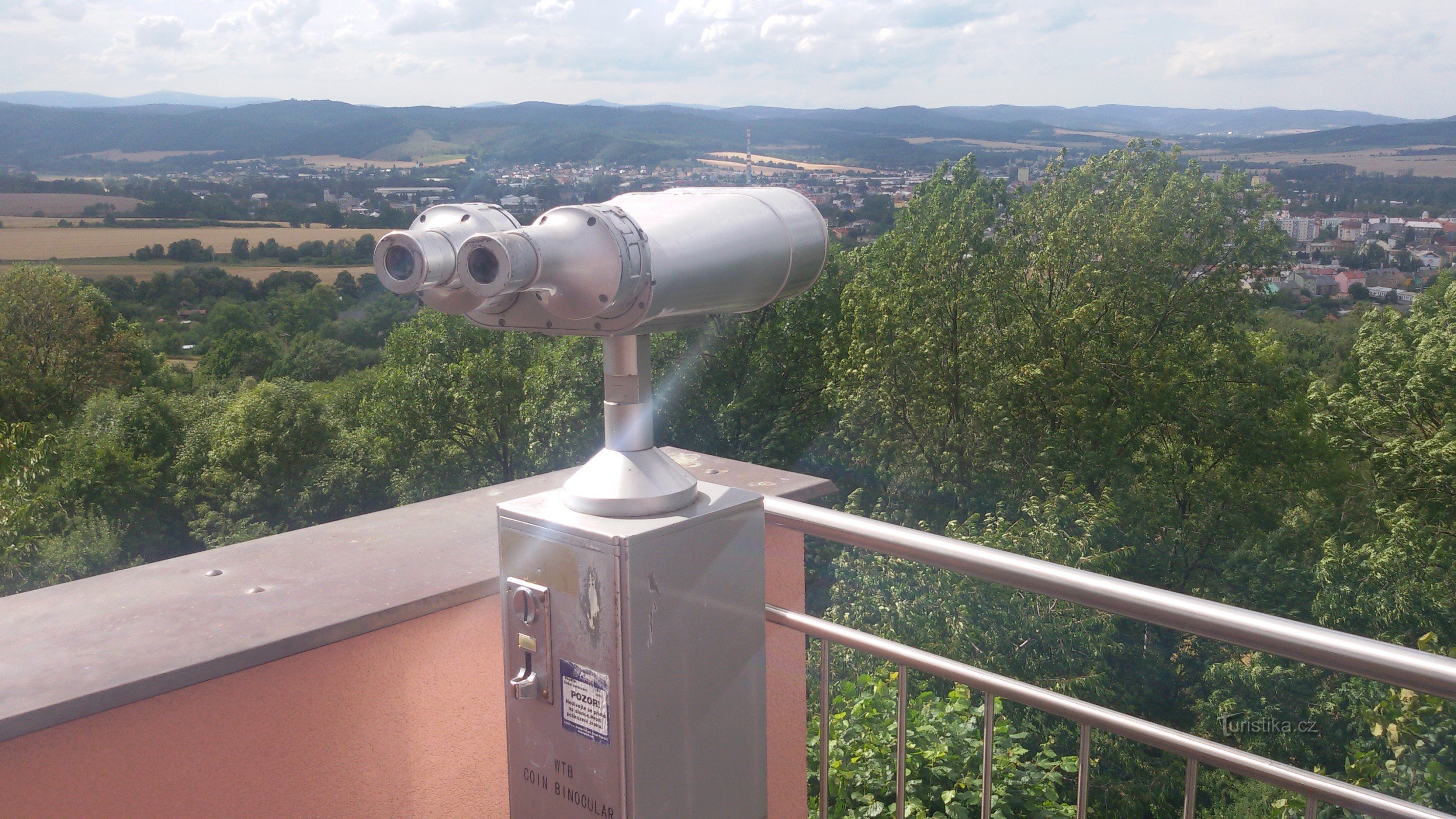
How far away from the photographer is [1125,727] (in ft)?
4.24

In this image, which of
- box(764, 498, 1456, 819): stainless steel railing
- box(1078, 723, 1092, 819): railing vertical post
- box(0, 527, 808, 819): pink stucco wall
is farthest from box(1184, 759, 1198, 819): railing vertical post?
box(0, 527, 808, 819): pink stucco wall

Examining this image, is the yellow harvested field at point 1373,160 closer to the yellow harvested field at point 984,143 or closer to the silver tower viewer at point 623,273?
the yellow harvested field at point 984,143

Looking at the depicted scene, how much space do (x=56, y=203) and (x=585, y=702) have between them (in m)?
45.3

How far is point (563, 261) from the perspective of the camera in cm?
122

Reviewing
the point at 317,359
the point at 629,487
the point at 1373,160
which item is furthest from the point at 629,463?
the point at 317,359

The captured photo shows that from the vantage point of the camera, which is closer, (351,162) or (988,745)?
(988,745)

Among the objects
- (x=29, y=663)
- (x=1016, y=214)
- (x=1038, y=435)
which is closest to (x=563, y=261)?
(x=29, y=663)

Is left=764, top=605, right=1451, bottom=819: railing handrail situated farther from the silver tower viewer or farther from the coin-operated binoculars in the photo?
the silver tower viewer

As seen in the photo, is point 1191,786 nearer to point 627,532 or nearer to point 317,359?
point 627,532

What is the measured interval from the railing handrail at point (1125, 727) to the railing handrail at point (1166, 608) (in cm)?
13

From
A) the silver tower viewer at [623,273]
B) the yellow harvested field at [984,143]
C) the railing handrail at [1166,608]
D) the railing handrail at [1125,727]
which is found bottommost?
the railing handrail at [1125,727]

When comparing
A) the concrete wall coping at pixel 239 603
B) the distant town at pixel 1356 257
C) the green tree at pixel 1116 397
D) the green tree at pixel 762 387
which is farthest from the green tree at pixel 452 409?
the concrete wall coping at pixel 239 603

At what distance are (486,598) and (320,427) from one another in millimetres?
31645

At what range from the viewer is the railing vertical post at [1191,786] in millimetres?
1229
